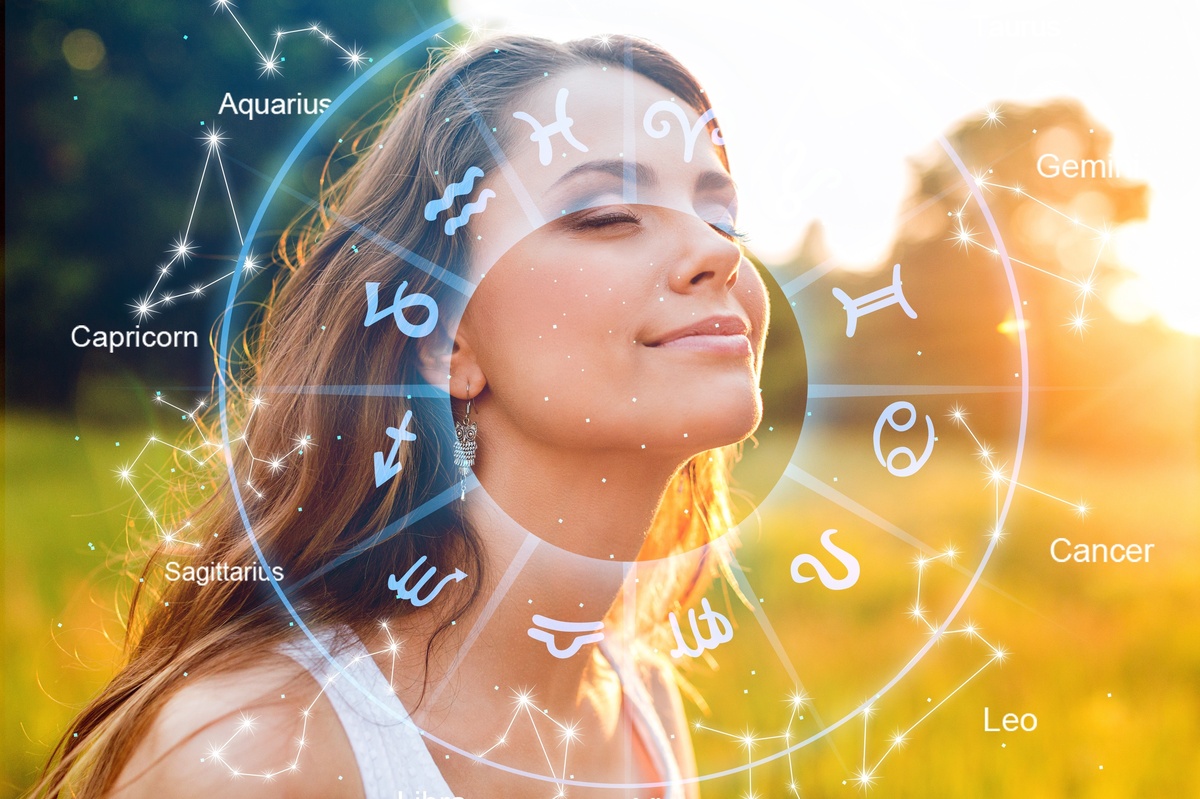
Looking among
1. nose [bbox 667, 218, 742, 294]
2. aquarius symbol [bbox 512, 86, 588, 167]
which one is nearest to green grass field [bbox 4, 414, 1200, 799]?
nose [bbox 667, 218, 742, 294]

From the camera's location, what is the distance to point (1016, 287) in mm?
1738

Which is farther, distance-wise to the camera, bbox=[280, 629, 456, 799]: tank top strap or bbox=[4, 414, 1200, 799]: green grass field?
bbox=[4, 414, 1200, 799]: green grass field

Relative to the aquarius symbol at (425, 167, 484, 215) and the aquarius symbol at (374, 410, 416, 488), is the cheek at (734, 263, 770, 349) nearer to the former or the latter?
the aquarius symbol at (425, 167, 484, 215)

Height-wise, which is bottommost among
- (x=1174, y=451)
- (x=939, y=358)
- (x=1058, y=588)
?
(x=1058, y=588)

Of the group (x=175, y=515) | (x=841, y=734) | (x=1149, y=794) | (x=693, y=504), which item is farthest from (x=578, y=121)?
(x=1149, y=794)

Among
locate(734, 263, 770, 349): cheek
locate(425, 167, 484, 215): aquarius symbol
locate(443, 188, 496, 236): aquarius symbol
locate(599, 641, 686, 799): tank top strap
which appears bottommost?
locate(599, 641, 686, 799): tank top strap

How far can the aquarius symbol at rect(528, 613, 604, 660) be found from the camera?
1.59 metres

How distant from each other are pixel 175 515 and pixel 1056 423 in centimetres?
176

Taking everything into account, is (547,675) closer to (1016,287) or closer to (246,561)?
(246,561)

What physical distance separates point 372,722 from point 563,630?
0.37 meters

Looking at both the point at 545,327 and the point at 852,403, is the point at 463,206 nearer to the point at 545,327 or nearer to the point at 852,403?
the point at 545,327

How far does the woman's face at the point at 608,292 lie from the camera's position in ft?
4.64

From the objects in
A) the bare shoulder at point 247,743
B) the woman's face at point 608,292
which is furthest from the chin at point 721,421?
the bare shoulder at point 247,743

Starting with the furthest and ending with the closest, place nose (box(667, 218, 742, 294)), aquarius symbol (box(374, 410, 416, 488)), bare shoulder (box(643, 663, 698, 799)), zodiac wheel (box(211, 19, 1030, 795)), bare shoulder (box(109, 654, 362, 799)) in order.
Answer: bare shoulder (box(643, 663, 698, 799))
zodiac wheel (box(211, 19, 1030, 795))
aquarius symbol (box(374, 410, 416, 488))
nose (box(667, 218, 742, 294))
bare shoulder (box(109, 654, 362, 799))
